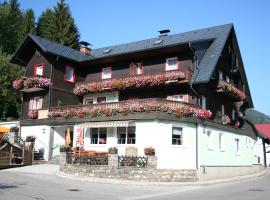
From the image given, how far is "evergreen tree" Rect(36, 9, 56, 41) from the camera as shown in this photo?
61844 mm

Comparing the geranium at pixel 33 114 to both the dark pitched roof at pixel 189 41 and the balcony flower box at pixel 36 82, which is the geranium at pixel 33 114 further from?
the dark pitched roof at pixel 189 41

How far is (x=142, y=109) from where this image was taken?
26984mm

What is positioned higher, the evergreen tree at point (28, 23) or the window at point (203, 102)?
the evergreen tree at point (28, 23)

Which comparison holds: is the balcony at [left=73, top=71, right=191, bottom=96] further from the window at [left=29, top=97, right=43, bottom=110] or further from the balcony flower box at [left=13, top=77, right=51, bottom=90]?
the window at [left=29, top=97, right=43, bottom=110]

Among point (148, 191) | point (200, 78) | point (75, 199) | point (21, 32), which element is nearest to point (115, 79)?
point (200, 78)

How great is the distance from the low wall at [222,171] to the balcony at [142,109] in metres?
3.83

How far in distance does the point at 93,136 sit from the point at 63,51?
10.7 m

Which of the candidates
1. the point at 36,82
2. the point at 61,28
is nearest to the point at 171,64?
the point at 36,82

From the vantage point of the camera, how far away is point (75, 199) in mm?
15375

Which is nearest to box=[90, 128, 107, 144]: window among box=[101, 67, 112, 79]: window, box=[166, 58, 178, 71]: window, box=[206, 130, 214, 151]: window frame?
box=[101, 67, 112, 79]: window

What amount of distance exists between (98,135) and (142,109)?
527 cm

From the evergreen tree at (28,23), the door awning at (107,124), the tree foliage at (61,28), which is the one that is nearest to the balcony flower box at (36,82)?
the door awning at (107,124)

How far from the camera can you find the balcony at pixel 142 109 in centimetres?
2656

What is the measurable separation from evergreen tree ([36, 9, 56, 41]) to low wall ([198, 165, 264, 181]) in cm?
3731
